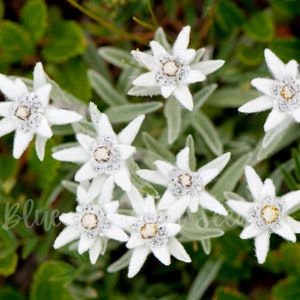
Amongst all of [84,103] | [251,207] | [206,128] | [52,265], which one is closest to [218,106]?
[206,128]

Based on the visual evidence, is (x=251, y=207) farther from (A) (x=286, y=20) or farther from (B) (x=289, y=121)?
(A) (x=286, y=20)

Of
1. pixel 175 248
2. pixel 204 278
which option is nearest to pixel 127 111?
pixel 175 248

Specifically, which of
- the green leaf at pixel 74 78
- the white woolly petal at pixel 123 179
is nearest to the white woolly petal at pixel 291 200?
the white woolly petal at pixel 123 179

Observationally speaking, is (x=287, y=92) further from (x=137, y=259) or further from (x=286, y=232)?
(x=137, y=259)

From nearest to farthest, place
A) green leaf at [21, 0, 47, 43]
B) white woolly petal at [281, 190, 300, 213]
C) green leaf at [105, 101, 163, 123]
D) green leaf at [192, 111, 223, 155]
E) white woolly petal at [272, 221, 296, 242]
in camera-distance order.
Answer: white woolly petal at [272, 221, 296, 242]
white woolly petal at [281, 190, 300, 213]
green leaf at [105, 101, 163, 123]
green leaf at [192, 111, 223, 155]
green leaf at [21, 0, 47, 43]

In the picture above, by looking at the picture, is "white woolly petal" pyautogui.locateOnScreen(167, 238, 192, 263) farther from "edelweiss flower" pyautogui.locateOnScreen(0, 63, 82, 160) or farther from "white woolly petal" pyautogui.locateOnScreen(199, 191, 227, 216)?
"edelweiss flower" pyautogui.locateOnScreen(0, 63, 82, 160)

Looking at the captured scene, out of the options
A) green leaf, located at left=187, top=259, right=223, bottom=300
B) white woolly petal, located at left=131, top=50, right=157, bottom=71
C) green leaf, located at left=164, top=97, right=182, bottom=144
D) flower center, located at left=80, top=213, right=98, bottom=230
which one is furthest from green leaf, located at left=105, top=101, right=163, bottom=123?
green leaf, located at left=187, top=259, right=223, bottom=300
